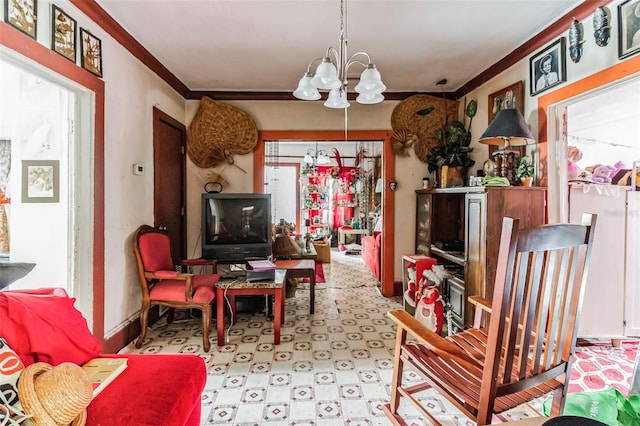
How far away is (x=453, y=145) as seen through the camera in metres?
3.57

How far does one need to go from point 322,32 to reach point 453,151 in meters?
1.95

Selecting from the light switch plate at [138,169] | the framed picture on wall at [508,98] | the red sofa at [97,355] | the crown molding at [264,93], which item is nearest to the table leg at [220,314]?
the red sofa at [97,355]

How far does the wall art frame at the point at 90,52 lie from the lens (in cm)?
208

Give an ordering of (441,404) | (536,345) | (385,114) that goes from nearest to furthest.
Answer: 1. (536,345)
2. (441,404)
3. (385,114)

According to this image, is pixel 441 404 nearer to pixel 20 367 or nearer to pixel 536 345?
pixel 536 345

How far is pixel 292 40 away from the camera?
2.62 meters

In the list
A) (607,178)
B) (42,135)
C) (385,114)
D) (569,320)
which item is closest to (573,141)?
(607,178)

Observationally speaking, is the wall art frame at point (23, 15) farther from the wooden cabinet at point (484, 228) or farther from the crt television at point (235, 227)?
the wooden cabinet at point (484, 228)

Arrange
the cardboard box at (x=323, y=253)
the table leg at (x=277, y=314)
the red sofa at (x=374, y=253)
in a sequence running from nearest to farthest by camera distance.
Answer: the table leg at (x=277, y=314), the red sofa at (x=374, y=253), the cardboard box at (x=323, y=253)

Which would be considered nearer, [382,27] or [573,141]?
[382,27]

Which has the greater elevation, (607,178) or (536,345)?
(607,178)

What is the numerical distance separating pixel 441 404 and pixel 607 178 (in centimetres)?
A: 238

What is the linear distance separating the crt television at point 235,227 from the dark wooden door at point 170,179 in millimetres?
418

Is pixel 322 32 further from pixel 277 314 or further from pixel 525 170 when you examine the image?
pixel 277 314
